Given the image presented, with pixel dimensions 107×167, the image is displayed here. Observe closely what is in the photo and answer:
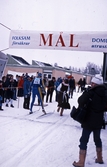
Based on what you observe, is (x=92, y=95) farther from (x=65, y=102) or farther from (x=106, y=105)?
(x=65, y=102)

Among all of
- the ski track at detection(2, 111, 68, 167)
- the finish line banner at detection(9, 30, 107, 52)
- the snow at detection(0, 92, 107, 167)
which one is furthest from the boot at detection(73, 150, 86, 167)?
the finish line banner at detection(9, 30, 107, 52)

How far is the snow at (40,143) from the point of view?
3906mm

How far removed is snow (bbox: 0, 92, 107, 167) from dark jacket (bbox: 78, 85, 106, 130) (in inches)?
36.1

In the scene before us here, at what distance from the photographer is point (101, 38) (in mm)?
7480

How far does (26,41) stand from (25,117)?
10.0 feet

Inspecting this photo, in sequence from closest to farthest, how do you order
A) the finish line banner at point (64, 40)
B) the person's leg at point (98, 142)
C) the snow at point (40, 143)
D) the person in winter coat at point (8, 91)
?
the person's leg at point (98, 142), the snow at point (40, 143), the finish line banner at point (64, 40), the person in winter coat at point (8, 91)

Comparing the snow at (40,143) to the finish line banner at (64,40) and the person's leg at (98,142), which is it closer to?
the person's leg at (98,142)

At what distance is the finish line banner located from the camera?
7.53 meters

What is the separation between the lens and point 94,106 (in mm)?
3527

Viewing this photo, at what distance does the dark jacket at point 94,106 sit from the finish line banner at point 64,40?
4.29m

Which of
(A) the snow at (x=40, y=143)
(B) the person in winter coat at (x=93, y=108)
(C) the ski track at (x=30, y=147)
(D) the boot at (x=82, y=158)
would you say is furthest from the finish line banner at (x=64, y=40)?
(D) the boot at (x=82, y=158)

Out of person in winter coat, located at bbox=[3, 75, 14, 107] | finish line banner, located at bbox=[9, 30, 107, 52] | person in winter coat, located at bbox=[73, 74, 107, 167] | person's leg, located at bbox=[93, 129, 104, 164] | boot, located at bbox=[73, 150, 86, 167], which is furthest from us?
person in winter coat, located at bbox=[3, 75, 14, 107]

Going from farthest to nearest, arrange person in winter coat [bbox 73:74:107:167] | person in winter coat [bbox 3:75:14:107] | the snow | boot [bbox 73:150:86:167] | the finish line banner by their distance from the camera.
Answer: person in winter coat [bbox 3:75:14:107] < the finish line banner < the snow < boot [bbox 73:150:86:167] < person in winter coat [bbox 73:74:107:167]

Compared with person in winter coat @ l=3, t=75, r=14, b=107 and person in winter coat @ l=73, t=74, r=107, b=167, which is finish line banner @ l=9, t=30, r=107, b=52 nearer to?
person in winter coat @ l=3, t=75, r=14, b=107
